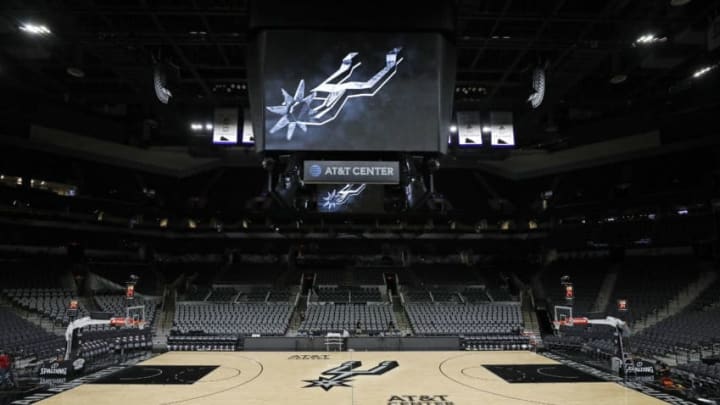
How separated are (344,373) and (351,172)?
13.1 meters

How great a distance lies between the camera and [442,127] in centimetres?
612

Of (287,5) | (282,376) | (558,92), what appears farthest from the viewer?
(282,376)

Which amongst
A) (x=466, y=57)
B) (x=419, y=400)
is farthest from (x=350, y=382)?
(x=466, y=57)

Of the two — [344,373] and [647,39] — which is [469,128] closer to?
[647,39]

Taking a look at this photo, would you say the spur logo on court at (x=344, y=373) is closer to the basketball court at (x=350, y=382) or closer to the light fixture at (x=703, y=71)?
the basketball court at (x=350, y=382)

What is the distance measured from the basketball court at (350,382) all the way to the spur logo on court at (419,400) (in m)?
0.03

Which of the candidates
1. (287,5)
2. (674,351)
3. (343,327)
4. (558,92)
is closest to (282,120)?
(287,5)

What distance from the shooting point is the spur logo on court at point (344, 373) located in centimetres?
1530

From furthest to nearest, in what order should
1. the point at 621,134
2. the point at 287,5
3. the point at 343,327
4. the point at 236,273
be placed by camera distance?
the point at 236,273
the point at 343,327
the point at 621,134
the point at 287,5

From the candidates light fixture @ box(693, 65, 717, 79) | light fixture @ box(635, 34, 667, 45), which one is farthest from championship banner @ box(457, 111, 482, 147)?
light fixture @ box(693, 65, 717, 79)

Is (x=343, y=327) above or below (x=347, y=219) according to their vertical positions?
below

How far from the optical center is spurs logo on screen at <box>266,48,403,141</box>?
6.05 m

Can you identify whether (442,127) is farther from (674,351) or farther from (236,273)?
(236,273)

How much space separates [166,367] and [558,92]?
56.1 ft
